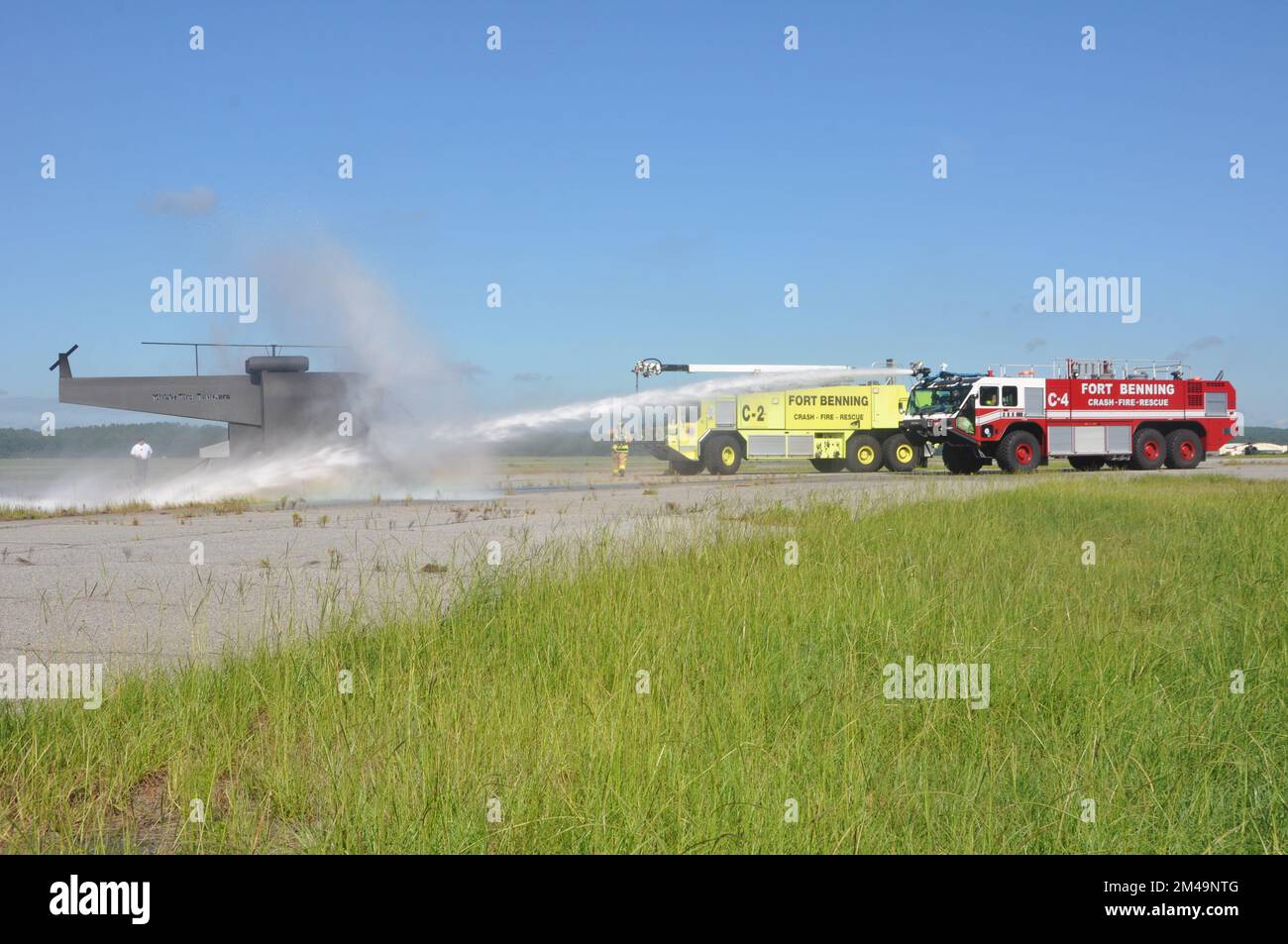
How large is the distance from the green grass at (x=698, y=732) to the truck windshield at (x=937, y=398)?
22.7 m

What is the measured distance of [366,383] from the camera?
2331 cm

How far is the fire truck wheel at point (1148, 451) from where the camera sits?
30.7 m

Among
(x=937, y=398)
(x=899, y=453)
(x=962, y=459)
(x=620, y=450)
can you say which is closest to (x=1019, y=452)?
(x=962, y=459)

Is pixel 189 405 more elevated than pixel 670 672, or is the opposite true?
pixel 189 405

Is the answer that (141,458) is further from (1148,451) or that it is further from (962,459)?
(1148,451)

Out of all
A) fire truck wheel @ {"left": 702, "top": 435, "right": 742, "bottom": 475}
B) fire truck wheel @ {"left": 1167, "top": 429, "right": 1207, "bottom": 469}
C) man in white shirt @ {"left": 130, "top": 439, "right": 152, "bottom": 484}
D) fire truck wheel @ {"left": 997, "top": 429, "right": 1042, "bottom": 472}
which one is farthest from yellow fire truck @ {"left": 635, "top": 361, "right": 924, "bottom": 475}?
man in white shirt @ {"left": 130, "top": 439, "right": 152, "bottom": 484}

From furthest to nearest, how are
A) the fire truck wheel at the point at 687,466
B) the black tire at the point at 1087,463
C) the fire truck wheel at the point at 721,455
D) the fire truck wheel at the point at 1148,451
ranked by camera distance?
1. the fire truck wheel at the point at 687,466
2. the fire truck wheel at the point at 721,455
3. the black tire at the point at 1087,463
4. the fire truck wheel at the point at 1148,451

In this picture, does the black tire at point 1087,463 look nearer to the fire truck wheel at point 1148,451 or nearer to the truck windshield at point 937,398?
the fire truck wheel at point 1148,451

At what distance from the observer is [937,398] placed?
1184 inches

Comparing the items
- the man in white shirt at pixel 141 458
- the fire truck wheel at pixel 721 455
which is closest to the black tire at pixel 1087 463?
the fire truck wheel at pixel 721 455

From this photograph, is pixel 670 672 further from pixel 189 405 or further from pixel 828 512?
pixel 189 405

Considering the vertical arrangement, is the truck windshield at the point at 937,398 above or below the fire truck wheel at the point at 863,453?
above
